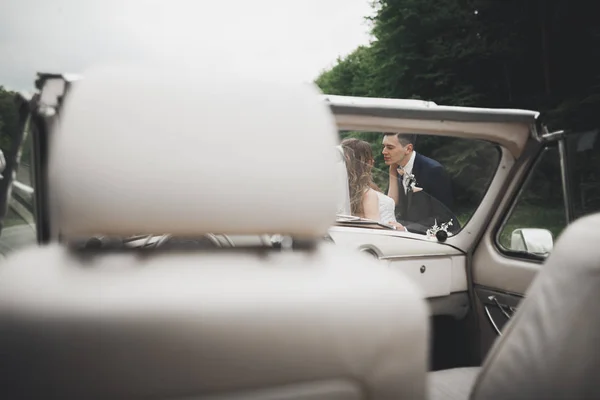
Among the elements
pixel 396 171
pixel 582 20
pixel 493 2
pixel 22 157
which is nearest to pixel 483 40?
pixel 493 2

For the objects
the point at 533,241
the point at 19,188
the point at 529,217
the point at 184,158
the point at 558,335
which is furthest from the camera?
the point at 529,217

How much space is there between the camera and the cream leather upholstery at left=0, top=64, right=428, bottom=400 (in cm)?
114

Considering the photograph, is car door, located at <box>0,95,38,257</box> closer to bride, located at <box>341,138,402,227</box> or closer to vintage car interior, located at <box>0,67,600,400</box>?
vintage car interior, located at <box>0,67,600,400</box>

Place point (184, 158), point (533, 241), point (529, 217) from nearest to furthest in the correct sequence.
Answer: point (184, 158) → point (533, 241) → point (529, 217)

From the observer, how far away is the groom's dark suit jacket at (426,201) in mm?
4027

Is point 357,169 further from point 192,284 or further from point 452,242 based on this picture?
point 192,284

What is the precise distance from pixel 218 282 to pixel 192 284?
0.19 feet

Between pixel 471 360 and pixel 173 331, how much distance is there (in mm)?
3089

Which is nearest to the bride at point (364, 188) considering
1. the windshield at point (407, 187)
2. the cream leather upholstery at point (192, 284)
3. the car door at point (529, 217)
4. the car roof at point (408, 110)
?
the windshield at point (407, 187)

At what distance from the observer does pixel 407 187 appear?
4.05 m

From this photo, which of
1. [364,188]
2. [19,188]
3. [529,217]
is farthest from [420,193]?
[19,188]

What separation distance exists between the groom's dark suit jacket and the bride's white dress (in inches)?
1.5

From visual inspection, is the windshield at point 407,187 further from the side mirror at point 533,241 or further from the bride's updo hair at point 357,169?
the side mirror at point 533,241

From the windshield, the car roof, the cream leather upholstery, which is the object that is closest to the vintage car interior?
the cream leather upholstery
